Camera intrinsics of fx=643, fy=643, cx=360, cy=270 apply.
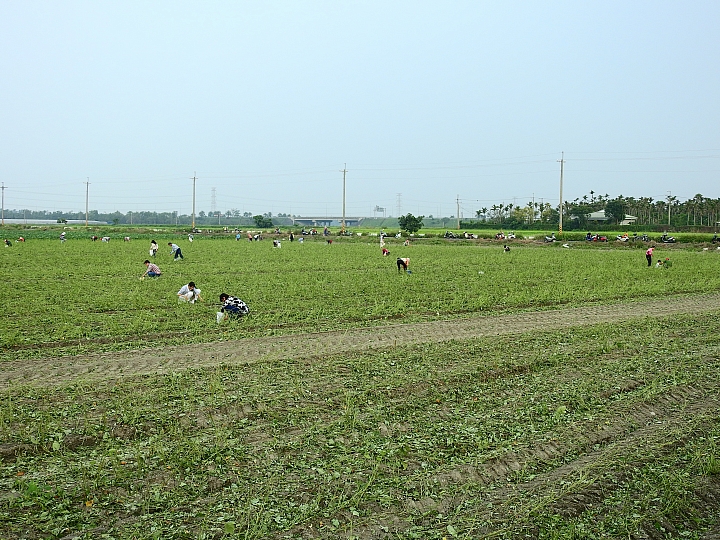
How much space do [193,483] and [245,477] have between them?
53 cm

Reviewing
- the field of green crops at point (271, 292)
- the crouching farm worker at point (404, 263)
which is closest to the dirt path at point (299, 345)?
the field of green crops at point (271, 292)

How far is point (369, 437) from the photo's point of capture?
7898mm

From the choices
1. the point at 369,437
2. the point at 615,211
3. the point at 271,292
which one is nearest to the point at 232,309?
the point at 271,292

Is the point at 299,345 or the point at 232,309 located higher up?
the point at 232,309

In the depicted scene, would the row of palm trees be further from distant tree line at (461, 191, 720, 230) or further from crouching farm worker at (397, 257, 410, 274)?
crouching farm worker at (397, 257, 410, 274)

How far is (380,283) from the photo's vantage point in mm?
25750

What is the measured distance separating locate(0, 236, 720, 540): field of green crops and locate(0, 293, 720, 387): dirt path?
0.27 m

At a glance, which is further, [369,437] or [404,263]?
[404,263]

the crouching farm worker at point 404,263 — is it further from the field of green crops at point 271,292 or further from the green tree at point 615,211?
the green tree at point 615,211

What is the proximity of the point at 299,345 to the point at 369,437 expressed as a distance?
5.85 meters

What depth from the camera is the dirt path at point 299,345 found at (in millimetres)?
11148

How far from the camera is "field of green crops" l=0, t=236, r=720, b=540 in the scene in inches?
235

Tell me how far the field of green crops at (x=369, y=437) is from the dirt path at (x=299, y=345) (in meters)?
0.27

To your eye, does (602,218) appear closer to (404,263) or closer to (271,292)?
(404,263)
